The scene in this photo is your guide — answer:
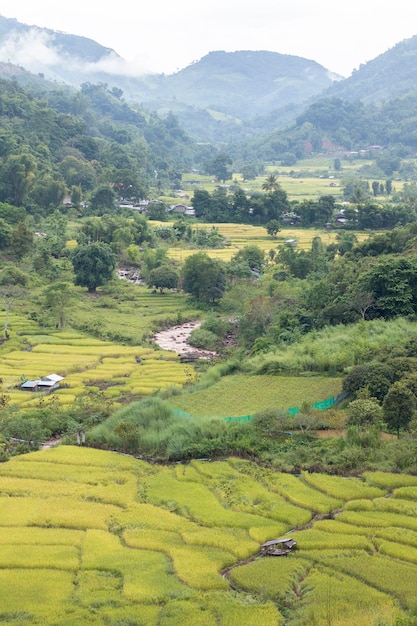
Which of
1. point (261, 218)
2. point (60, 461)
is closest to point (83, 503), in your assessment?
point (60, 461)

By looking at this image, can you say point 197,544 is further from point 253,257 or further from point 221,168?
point 221,168

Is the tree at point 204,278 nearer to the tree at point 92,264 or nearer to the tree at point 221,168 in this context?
the tree at point 92,264

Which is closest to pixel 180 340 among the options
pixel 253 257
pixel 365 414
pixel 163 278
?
pixel 163 278

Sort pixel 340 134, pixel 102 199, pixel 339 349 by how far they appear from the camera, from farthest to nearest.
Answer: pixel 340 134, pixel 102 199, pixel 339 349

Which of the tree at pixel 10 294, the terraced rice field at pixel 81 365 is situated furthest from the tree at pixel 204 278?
the tree at pixel 10 294

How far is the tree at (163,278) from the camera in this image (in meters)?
48.4

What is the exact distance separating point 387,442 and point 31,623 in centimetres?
1210

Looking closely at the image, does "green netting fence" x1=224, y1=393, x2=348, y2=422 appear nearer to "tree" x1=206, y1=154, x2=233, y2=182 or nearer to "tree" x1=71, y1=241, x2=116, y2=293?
→ "tree" x1=71, y1=241, x2=116, y2=293

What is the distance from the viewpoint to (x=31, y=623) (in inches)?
494

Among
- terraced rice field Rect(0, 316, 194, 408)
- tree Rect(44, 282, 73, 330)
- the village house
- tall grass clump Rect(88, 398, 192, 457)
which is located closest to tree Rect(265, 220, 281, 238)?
tree Rect(44, 282, 73, 330)

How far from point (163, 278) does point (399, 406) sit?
93.2ft

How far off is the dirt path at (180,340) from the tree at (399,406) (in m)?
15.7

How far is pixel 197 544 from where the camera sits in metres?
15.8

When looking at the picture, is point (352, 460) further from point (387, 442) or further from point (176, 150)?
point (176, 150)
